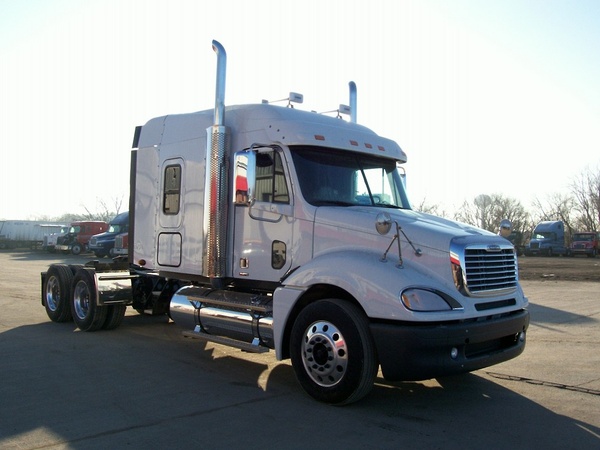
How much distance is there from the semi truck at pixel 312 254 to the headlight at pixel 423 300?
11 millimetres

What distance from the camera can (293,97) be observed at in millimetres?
7957

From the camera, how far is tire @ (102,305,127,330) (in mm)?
10078

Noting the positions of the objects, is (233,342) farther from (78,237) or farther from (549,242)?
(549,242)

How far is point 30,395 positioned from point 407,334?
12.8 feet

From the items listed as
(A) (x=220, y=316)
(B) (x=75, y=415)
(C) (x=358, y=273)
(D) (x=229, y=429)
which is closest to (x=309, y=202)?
(C) (x=358, y=273)

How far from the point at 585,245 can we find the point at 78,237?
1519 inches

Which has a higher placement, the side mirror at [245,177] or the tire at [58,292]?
the side mirror at [245,177]

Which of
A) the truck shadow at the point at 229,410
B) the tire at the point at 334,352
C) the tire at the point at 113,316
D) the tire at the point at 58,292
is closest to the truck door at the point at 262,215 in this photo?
the tire at the point at 334,352

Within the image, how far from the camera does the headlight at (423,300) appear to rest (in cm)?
535

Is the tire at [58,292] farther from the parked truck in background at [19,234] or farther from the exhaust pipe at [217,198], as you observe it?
the parked truck in background at [19,234]

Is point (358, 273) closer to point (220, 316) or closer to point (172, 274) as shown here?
point (220, 316)

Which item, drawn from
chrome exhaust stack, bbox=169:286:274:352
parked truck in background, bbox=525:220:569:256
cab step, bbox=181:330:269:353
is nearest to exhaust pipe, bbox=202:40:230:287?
chrome exhaust stack, bbox=169:286:274:352

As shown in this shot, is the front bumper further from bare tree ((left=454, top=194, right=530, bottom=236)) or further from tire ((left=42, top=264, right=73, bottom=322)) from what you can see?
bare tree ((left=454, top=194, right=530, bottom=236))

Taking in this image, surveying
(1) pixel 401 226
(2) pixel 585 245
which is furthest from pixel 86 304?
(2) pixel 585 245
